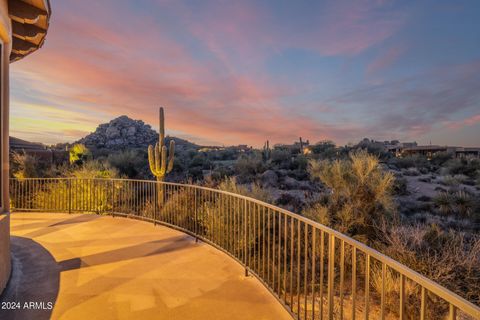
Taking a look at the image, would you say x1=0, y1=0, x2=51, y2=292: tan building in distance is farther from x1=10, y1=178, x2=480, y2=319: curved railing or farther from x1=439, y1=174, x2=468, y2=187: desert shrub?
x1=439, y1=174, x2=468, y2=187: desert shrub

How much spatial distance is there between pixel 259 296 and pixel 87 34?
12.5 metres

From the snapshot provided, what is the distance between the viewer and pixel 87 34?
438 inches

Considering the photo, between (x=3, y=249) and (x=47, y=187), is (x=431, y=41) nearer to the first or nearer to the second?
(x=3, y=249)

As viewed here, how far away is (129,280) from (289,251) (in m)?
4.29

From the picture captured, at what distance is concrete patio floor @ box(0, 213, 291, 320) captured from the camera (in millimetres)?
3160

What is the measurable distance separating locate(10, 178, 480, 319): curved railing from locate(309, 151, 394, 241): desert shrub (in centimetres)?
105

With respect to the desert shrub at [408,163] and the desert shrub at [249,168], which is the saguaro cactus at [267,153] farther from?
the desert shrub at [408,163]

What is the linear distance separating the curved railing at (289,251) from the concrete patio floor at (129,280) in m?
0.37

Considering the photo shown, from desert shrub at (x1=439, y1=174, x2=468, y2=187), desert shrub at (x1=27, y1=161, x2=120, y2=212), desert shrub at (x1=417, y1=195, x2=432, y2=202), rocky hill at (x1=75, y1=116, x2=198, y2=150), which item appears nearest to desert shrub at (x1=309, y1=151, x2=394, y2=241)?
desert shrub at (x1=417, y1=195, x2=432, y2=202)

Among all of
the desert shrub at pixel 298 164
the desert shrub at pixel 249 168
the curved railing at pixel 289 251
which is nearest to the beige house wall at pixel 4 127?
the curved railing at pixel 289 251

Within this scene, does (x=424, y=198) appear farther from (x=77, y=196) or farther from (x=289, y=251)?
(x=77, y=196)

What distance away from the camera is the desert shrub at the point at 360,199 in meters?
7.72

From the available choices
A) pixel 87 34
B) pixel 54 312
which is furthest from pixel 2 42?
pixel 87 34

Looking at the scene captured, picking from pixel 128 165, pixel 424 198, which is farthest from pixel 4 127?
pixel 424 198
